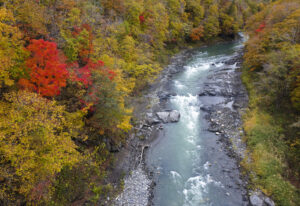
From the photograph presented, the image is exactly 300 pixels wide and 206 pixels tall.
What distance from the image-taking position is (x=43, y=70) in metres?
13.0

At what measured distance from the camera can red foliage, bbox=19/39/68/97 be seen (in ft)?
42.4

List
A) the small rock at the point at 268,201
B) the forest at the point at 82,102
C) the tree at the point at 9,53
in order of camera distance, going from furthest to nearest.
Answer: the small rock at the point at 268,201
the tree at the point at 9,53
the forest at the point at 82,102

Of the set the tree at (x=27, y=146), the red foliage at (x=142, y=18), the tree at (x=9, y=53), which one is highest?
the tree at (x=9, y=53)

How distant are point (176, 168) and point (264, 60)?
2000 cm

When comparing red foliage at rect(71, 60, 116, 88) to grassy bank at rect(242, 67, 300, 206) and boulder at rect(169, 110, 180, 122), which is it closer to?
boulder at rect(169, 110, 180, 122)

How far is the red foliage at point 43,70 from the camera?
12.9 metres

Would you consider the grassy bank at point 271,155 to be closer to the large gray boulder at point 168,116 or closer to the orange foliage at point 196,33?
the large gray boulder at point 168,116

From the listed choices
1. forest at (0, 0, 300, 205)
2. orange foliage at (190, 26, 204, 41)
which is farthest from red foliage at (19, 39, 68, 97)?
orange foliage at (190, 26, 204, 41)

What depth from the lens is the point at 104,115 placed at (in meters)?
16.1

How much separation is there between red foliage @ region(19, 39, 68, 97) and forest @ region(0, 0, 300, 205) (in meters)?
0.06

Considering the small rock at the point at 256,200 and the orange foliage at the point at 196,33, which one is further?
the orange foliage at the point at 196,33

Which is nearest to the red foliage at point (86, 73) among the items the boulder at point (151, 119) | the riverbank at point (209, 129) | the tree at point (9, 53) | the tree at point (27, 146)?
the tree at point (9, 53)

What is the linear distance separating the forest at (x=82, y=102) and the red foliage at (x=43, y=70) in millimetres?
61

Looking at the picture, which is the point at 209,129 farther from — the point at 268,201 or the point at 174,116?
the point at 268,201
